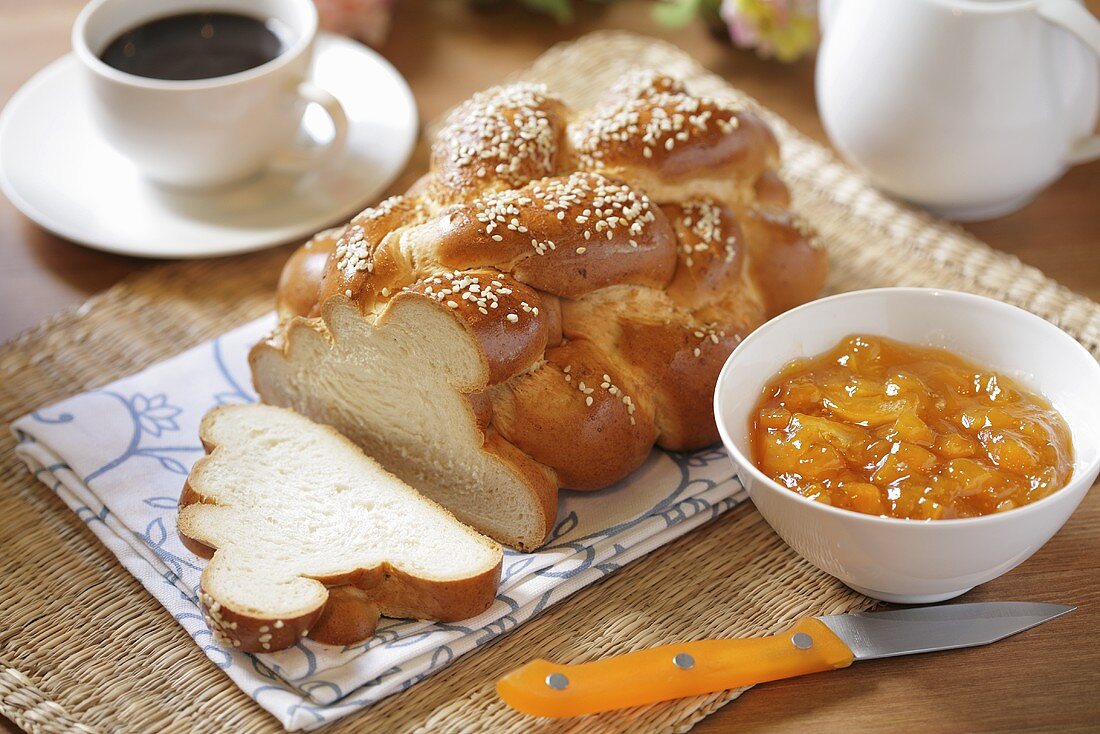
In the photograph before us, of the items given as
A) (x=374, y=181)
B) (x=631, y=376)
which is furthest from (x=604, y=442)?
(x=374, y=181)

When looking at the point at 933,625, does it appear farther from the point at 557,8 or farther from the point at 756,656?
the point at 557,8

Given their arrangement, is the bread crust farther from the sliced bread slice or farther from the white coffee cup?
the white coffee cup

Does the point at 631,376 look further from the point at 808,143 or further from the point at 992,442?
the point at 808,143

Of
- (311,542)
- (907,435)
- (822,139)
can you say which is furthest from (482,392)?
(822,139)

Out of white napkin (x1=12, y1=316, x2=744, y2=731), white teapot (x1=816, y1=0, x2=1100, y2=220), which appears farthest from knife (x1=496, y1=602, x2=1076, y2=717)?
white teapot (x1=816, y1=0, x2=1100, y2=220)

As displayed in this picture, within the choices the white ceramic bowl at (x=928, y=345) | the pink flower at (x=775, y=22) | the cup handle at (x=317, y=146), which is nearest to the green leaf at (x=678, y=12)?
the pink flower at (x=775, y=22)

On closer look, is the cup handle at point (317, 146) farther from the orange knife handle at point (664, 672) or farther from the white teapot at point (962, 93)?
the orange knife handle at point (664, 672)

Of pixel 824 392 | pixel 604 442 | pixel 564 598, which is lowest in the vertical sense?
pixel 564 598
